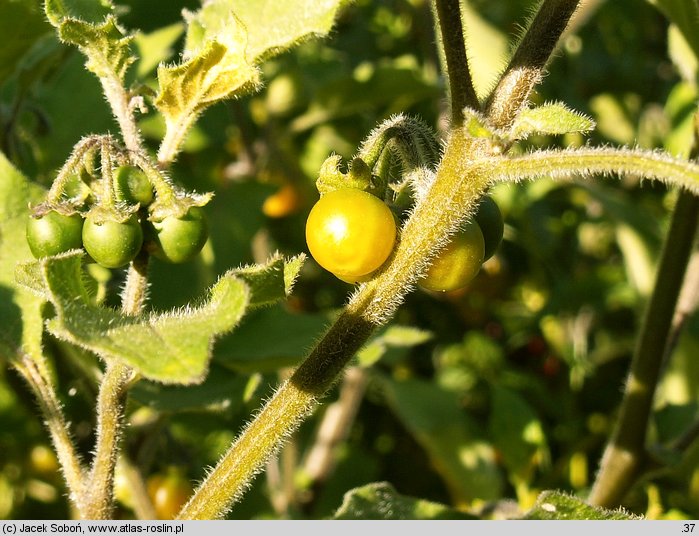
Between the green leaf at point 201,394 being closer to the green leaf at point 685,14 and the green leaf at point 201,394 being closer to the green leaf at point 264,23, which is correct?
the green leaf at point 264,23

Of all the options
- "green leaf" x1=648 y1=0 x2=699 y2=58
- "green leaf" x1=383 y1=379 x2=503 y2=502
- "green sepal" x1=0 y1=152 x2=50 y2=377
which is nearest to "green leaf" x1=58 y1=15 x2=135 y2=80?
"green sepal" x1=0 y1=152 x2=50 y2=377

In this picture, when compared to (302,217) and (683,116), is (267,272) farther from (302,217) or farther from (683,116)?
(302,217)

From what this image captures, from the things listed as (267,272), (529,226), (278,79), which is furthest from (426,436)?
(267,272)

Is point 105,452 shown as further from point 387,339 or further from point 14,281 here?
point 387,339

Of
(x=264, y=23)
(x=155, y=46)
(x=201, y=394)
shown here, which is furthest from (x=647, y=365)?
(x=155, y=46)

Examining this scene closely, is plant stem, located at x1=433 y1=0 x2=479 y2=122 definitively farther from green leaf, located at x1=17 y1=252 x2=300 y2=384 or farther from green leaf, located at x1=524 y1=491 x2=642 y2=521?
green leaf, located at x1=524 y1=491 x2=642 y2=521
